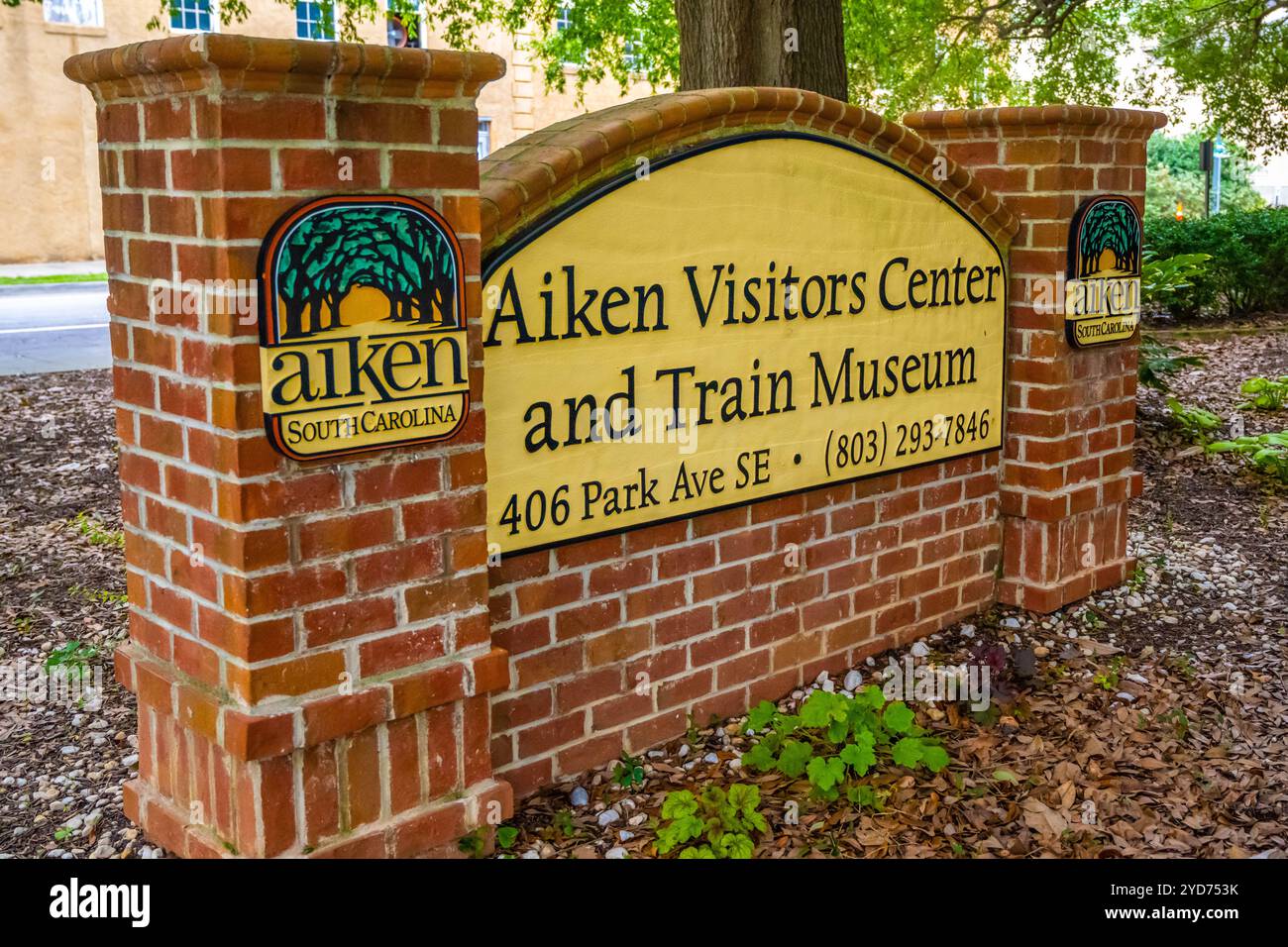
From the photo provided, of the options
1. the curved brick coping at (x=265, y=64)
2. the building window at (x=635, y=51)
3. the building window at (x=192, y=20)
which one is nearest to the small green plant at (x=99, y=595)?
the curved brick coping at (x=265, y=64)

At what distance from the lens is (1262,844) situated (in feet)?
10.8

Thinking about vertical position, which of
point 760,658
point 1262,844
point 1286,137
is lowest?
point 1262,844

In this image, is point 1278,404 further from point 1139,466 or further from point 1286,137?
point 1286,137

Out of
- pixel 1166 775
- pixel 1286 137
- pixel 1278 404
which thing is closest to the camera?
Result: pixel 1166 775

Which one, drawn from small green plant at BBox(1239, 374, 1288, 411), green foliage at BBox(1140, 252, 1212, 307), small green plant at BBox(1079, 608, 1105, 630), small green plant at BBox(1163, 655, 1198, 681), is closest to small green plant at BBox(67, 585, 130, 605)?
small green plant at BBox(1079, 608, 1105, 630)

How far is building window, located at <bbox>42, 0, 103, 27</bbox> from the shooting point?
22.3m

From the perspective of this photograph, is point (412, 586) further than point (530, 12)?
No

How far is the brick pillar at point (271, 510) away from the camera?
257 cm

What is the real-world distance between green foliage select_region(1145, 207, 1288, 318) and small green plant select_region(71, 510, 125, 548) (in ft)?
31.6

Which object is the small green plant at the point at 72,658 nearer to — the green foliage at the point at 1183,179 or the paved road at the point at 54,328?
the paved road at the point at 54,328

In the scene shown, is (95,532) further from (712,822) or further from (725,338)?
(712,822)

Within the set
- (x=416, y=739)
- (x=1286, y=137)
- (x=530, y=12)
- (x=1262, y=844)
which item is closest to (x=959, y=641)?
(x=1262, y=844)

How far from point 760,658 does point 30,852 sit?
2.00 metres

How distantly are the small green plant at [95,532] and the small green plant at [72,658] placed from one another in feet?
3.86
